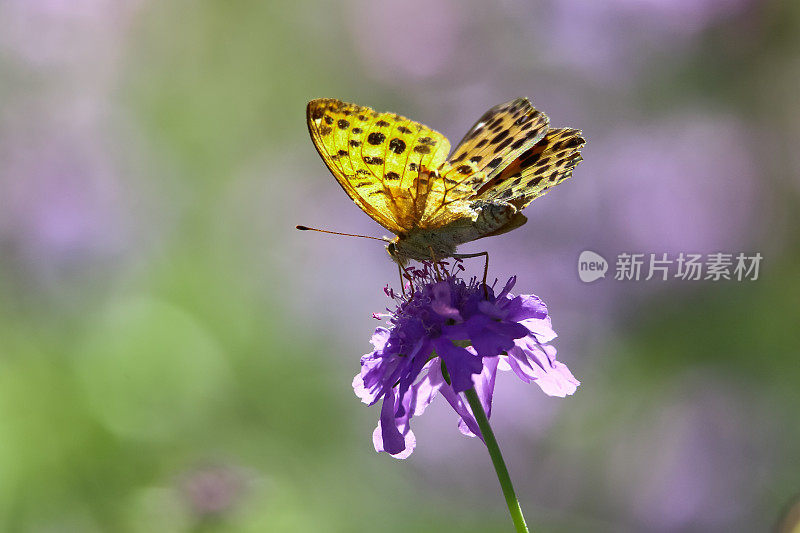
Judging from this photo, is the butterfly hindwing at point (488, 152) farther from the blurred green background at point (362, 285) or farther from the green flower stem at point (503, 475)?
the blurred green background at point (362, 285)

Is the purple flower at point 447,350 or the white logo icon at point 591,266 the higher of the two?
the white logo icon at point 591,266

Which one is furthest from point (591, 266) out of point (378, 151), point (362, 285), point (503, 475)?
point (503, 475)

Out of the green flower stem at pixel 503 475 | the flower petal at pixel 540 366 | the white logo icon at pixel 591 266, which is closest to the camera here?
the green flower stem at pixel 503 475

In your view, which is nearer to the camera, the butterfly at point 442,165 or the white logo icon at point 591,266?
the butterfly at point 442,165

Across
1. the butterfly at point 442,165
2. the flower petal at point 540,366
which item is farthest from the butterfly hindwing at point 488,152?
the flower petal at point 540,366

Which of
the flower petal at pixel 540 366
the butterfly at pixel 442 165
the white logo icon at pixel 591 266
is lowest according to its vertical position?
the flower petal at pixel 540 366

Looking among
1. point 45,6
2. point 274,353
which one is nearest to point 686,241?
point 274,353

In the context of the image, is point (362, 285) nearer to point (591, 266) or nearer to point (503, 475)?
point (591, 266)

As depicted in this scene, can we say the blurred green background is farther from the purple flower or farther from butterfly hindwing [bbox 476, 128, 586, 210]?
butterfly hindwing [bbox 476, 128, 586, 210]
